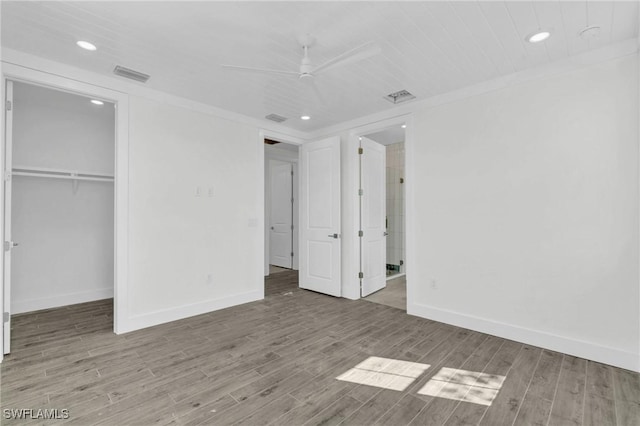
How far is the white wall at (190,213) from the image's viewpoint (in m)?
3.37

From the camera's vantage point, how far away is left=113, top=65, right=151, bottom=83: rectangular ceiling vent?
2969 millimetres

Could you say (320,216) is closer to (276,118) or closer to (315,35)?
(276,118)

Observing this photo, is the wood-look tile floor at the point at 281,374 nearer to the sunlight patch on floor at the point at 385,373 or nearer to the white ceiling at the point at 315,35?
the sunlight patch on floor at the point at 385,373

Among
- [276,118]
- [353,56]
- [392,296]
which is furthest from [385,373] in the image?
[276,118]

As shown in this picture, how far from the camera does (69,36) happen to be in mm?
2441

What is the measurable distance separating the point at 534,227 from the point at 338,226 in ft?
8.16

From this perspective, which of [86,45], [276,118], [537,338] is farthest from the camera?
[276,118]

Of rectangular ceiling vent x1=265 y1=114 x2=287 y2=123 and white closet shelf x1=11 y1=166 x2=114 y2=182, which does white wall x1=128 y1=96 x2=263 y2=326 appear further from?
white closet shelf x1=11 y1=166 x2=114 y2=182

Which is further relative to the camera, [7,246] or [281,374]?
[7,246]

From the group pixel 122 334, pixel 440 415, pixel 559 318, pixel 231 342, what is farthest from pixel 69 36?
pixel 559 318

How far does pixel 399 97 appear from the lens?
3.71 meters

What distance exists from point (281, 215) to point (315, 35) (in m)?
5.13

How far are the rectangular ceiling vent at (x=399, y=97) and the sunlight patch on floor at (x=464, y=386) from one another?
9.79ft

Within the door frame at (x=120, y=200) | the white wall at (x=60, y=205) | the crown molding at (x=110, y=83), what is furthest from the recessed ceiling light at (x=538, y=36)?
the white wall at (x=60, y=205)
